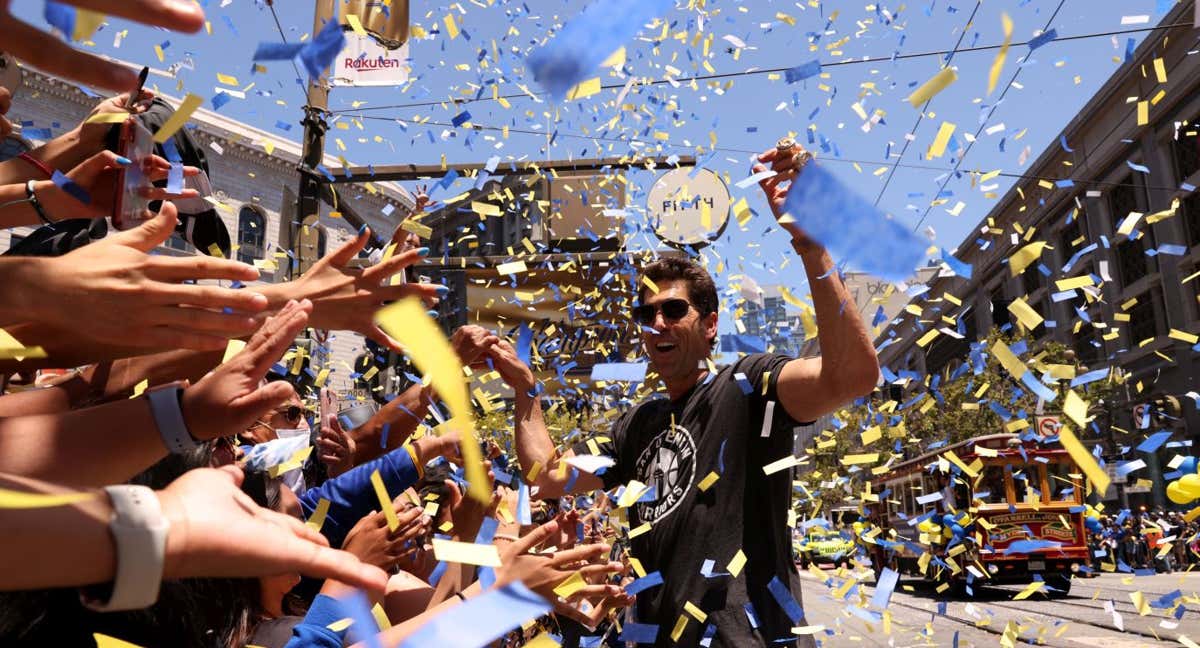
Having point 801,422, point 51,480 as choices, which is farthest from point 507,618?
point 801,422

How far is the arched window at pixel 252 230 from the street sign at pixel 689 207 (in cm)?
2235

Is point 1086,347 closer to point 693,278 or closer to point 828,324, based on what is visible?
point 693,278

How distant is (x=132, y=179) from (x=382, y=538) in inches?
45.3

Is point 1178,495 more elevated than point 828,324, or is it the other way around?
point 828,324

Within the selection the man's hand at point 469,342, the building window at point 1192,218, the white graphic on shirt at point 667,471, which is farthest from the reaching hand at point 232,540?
the building window at point 1192,218

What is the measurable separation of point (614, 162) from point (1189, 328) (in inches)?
987

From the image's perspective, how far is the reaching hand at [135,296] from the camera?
1.40 metres

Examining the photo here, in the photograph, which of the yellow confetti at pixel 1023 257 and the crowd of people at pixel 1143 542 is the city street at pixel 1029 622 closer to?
the yellow confetti at pixel 1023 257

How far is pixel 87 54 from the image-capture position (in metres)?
1.49

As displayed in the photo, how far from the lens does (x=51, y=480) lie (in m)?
1.38

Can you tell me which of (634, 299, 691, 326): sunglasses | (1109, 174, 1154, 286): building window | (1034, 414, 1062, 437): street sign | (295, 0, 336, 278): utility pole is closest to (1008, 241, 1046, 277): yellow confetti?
(634, 299, 691, 326): sunglasses

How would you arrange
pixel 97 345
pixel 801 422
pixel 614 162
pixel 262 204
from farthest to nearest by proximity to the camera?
1. pixel 262 204
2. pixel 614 162
3. pixel 801 422
4. pixel 97 345

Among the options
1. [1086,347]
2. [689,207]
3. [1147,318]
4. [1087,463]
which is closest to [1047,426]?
[689,207]

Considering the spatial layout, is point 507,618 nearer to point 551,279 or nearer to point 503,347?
point 503,347
